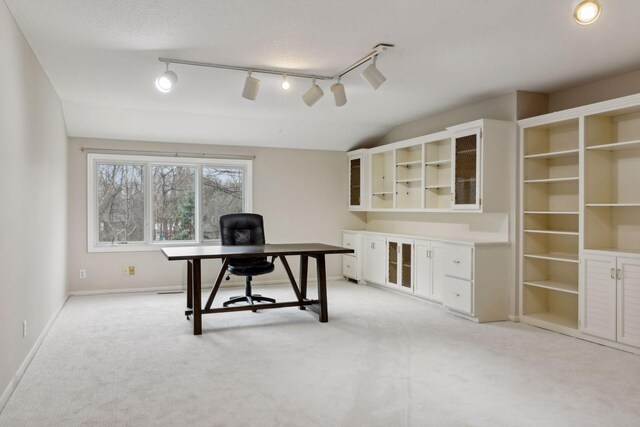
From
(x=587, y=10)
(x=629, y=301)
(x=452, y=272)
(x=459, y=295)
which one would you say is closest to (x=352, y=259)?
(x=452, y=272)

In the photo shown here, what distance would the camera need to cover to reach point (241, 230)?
5.34m

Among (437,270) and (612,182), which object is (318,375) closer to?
(437,270)

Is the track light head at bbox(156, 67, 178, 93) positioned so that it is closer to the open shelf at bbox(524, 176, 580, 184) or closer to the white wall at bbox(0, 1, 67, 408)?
the white wall at bbox(0, 1, 67, 408)

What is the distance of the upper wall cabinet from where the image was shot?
468 cm

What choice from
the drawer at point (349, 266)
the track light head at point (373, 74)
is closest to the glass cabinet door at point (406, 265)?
the drawer at point (349, 266)

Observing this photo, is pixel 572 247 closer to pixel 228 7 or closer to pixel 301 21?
pixel 301 21

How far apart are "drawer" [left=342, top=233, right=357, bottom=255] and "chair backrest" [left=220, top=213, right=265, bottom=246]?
1984 mm

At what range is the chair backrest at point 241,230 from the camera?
5246mm

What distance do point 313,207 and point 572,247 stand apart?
3713mm

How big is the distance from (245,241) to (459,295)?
2.43 meters

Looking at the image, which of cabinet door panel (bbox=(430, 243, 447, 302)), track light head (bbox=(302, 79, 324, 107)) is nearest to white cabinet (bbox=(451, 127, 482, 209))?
cabinet door panel (bbox=(430, 243, 447, 302))

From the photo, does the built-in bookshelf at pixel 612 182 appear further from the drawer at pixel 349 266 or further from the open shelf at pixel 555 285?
the drawer at pixel 349 266

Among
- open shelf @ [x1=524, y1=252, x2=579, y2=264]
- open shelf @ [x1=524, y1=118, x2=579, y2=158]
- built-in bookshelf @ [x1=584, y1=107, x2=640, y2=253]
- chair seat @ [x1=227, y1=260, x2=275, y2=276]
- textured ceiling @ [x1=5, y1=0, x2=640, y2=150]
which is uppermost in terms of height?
textured ceiling @ [x1=5, y1=0, x2=640, y2=150]

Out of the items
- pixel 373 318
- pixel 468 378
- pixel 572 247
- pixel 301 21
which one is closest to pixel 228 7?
pixel 301 21
